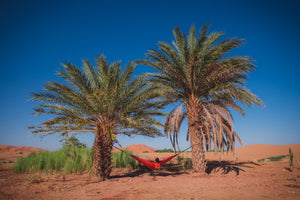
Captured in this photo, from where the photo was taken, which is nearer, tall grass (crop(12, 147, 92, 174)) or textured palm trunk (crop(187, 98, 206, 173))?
textured palm trunk (crop(187, 98, 206, 173))

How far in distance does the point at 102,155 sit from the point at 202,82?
16.7 ft

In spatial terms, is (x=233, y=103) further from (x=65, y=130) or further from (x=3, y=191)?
(x=3, y=191)

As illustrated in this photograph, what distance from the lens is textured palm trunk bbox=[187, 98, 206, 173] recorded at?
7004 millimetres

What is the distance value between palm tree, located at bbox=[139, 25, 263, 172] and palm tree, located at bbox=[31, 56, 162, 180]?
1192 mm

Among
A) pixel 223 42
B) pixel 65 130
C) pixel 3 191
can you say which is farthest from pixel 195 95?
pixel 3 191

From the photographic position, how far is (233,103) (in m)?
7.59

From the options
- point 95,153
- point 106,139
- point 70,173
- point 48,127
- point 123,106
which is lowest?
point 70,173

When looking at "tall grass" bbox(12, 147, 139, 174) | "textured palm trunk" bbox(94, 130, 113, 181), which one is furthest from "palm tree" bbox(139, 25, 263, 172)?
"tall grass" bbox(12, 147, 139, 174)

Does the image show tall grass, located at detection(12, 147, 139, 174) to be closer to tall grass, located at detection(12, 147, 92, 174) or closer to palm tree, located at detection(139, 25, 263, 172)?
tall grass, located at detection(12, 147, 92, 174)

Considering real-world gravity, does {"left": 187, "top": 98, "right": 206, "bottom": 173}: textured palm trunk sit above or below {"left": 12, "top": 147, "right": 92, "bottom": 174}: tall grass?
above

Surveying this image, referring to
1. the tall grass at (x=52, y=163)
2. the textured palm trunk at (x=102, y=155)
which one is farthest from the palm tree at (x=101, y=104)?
the tall grass at (x=52, y=163)

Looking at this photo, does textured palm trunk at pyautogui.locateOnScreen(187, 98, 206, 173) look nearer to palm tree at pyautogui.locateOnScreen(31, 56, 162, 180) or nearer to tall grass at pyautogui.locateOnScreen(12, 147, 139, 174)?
palm tree at pyautogui.locateOnScreen(31, 56, 162, 180)

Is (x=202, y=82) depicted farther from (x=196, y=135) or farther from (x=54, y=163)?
(x=54, y=163)

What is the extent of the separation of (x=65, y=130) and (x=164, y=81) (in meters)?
4.52
